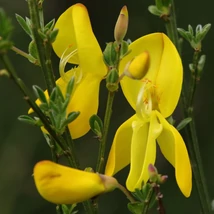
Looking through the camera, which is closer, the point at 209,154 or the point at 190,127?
the point at 190,127

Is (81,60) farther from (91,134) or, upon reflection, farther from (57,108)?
(91,134)

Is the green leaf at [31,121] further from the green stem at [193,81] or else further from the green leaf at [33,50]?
the green stem at [193,81]

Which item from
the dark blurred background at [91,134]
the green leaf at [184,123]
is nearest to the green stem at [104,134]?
the green leaf at [184,123]

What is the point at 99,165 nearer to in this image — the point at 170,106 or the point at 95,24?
the point at 170,106

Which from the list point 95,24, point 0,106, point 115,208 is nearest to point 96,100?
point 115,208

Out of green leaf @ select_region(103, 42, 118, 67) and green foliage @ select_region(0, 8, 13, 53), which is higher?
green foliage @ select_region(0, 8, 13, 53)

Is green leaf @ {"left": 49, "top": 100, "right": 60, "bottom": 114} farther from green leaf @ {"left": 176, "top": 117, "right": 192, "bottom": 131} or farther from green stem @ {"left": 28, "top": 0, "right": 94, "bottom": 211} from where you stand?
green leaf @ {"left": 176, "top": 117, "right": 192, "bottom": 131}

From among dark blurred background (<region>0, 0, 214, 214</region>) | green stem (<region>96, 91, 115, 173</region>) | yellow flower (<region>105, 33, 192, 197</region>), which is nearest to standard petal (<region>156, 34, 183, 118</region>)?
yellow flower (<region>105, 33, 192, 197</region>)
